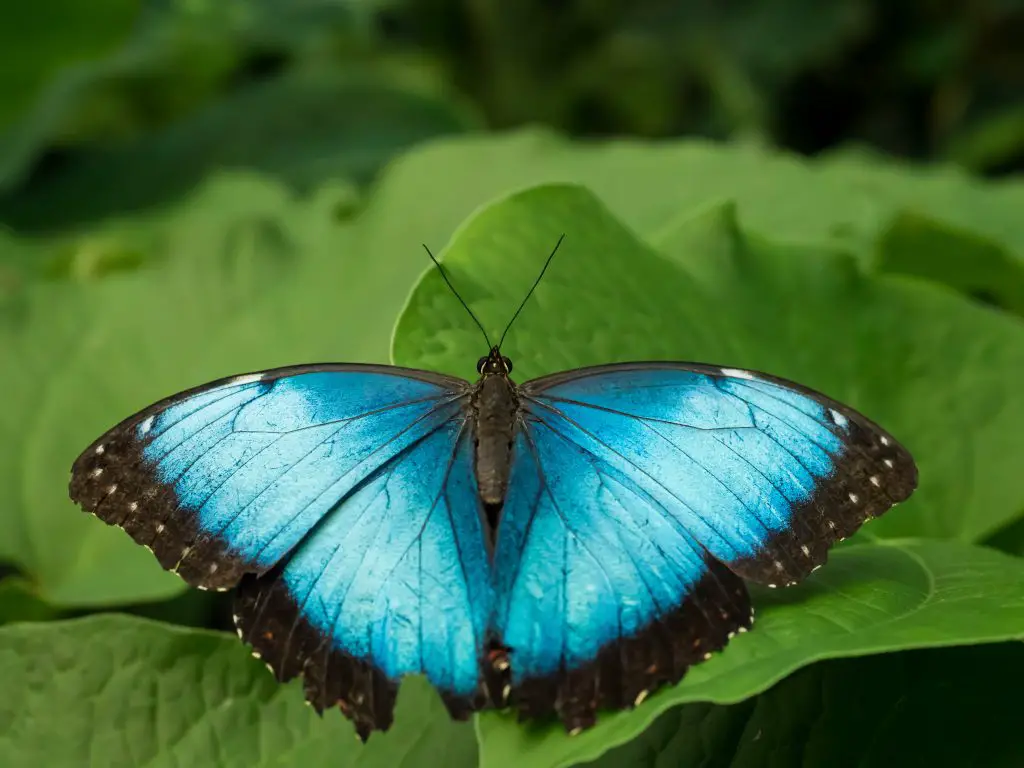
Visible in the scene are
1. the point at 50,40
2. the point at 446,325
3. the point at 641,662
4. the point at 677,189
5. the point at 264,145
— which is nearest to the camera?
the point at 641,662

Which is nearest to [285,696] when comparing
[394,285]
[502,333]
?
[502,333]

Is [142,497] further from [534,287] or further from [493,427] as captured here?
[534,287]

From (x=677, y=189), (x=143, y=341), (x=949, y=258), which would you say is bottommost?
(x=949, y=258)

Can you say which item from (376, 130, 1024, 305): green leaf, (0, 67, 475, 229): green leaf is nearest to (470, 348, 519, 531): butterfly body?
(376, 130, 1024, 305): green leaf

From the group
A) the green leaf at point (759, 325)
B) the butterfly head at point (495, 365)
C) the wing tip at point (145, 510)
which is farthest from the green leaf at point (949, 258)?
→ the wing tip at point (145, 510)

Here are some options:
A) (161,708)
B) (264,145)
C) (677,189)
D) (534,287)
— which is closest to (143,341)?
(161,708)

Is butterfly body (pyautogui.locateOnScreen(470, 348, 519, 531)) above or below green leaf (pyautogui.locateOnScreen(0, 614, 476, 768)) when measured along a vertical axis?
above

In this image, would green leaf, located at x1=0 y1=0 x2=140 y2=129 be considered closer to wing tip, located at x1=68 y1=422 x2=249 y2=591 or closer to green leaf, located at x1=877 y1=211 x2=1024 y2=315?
wing tip, located at x1=68 y1=422 x2=249 y2=591

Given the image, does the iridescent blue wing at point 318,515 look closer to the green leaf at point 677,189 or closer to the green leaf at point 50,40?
the green leaf at point 677,189
